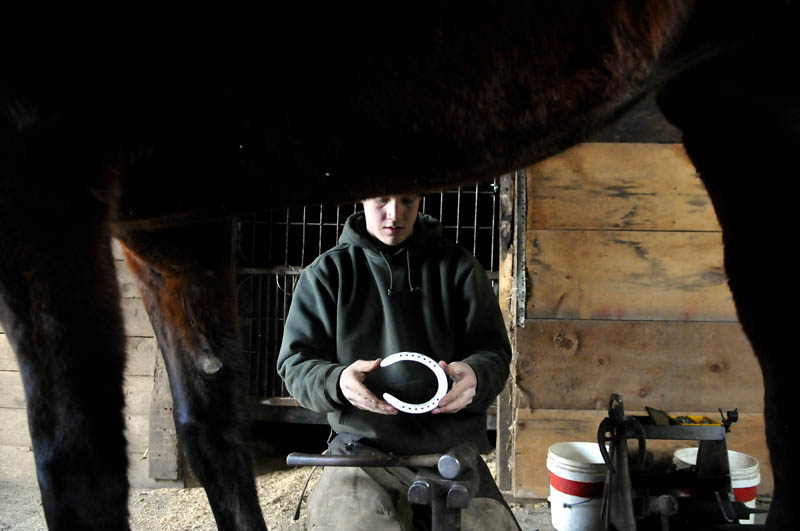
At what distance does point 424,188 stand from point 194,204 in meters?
0.33

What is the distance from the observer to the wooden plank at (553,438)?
6.63ft

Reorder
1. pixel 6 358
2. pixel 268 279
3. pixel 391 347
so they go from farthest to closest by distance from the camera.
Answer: pixel 268 279 < pixel 6 358 < pixel 391 347

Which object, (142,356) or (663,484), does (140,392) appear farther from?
(663,484)

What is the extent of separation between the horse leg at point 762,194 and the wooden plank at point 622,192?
1.25 m

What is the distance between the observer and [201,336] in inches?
45.6

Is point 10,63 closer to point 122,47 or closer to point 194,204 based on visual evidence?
point 122,47

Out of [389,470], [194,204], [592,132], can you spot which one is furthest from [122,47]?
[389,470]

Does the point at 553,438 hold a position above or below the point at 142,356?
below

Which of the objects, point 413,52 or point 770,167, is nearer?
point 413,52

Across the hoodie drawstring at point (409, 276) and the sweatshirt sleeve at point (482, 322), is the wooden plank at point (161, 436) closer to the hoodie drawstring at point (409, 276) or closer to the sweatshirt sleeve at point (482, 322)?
the hoodie drawstring at point (409, 276)

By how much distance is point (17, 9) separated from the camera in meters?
0.62

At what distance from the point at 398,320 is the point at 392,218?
0.72 feet

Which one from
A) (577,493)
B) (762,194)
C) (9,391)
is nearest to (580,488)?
(577,493)

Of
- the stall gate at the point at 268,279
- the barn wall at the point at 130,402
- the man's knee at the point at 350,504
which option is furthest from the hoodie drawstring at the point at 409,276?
the barn wall at the point at 130,402
